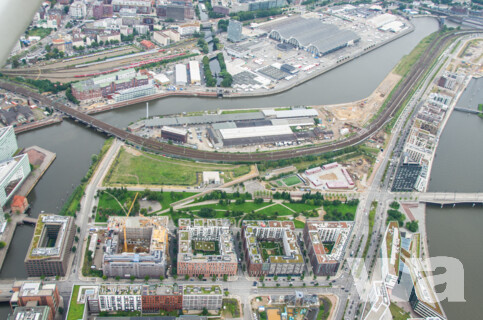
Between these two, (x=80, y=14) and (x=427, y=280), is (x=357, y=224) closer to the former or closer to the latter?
(x=427, y=280)

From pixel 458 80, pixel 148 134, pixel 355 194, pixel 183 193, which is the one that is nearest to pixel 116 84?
pixel 148 134

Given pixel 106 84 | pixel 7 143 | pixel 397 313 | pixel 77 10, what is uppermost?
pixel 77 10

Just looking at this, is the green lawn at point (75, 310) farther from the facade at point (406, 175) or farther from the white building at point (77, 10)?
the white building at point (77, 10)

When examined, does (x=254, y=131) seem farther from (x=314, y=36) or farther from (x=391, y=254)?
(x=314, y=36)

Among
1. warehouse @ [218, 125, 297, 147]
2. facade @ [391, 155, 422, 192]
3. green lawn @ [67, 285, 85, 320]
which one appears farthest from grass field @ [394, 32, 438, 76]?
green lawn @ [67, 285, 85, 320]

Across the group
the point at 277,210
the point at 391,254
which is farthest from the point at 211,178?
the point at 391,254
